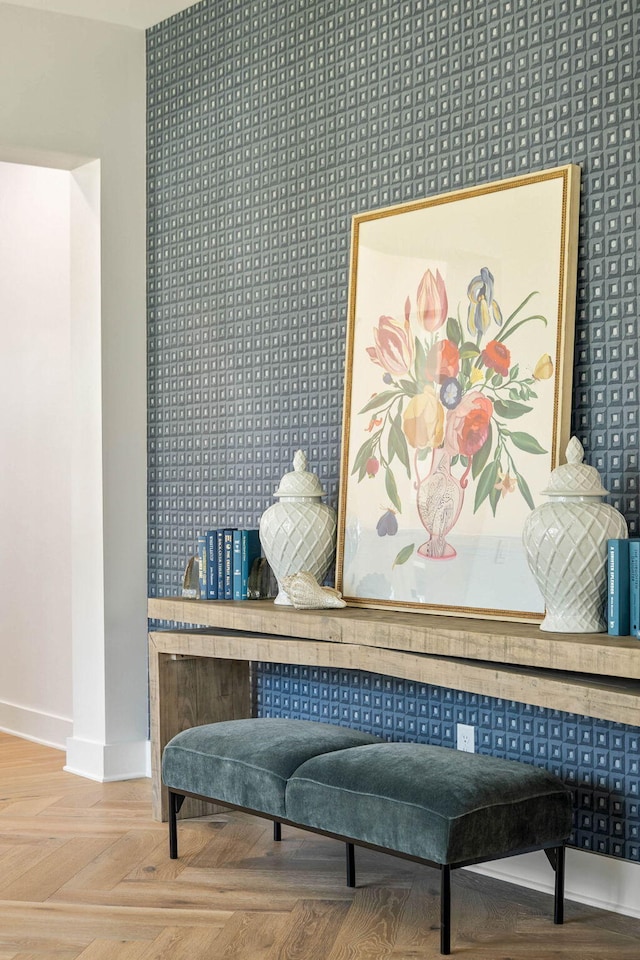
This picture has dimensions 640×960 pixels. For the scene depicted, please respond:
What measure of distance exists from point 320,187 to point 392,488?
1145 mm

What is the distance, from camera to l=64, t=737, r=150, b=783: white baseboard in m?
4.70

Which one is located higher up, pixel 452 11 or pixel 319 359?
pixel 452 11

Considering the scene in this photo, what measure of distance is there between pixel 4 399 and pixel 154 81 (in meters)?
1.80

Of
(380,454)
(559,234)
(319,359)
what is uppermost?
(559,234)

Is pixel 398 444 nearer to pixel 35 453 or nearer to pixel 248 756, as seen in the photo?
pixel 248 756

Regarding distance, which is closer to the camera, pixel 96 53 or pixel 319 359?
pixel 319 359

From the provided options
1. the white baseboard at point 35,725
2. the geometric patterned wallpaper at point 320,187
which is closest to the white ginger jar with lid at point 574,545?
the geometric patterned wallpaper at point 320,187

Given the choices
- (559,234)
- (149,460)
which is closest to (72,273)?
(149,460)

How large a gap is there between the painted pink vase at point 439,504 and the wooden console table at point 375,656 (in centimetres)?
21

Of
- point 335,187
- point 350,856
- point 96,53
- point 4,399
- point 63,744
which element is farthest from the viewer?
point 4,399

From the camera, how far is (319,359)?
4.09 metres

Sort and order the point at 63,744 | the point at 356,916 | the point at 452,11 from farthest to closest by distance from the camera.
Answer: the point at 63,744
the point at 452,11
the point at 356,916

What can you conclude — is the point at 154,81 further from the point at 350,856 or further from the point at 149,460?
the point at 350,856

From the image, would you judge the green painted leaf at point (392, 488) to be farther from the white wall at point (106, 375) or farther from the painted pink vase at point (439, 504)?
the white wall at point (106, 375)
